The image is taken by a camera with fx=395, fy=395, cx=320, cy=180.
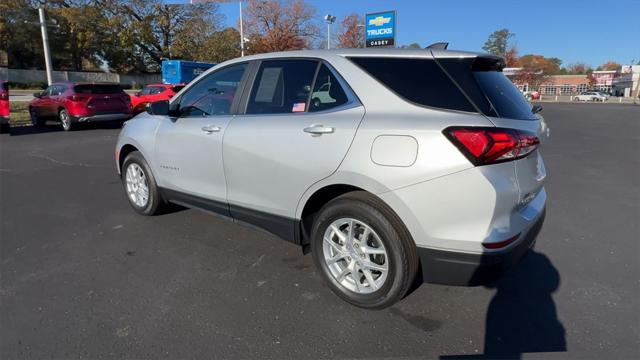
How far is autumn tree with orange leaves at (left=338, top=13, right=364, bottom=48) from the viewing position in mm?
44938

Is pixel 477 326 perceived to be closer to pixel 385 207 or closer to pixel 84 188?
pixel 385 207

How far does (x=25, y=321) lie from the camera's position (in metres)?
2.58

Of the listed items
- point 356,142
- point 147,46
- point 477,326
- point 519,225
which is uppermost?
point 147,46

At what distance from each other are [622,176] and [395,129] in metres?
6.21

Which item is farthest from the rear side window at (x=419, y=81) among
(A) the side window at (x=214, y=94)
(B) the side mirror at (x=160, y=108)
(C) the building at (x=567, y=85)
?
(C) the building at (x=567, y=85)

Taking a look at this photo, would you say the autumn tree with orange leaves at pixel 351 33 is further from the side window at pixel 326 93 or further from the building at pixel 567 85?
the building at pixel 567 85

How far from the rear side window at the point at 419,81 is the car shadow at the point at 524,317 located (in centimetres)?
140

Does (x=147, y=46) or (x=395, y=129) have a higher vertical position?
(x=147, y=46)

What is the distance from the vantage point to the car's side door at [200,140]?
3.45m

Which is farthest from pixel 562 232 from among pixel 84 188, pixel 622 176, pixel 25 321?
pixel 84 188

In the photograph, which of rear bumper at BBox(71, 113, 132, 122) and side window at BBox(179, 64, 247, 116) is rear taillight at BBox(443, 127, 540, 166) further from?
rear bumper at BBox(71, 113, 132, 122)

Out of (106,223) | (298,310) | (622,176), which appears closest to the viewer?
(298,310)

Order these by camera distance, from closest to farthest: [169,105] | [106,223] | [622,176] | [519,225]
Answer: [519,225] → [169,105] → [106,223] → [622,176]

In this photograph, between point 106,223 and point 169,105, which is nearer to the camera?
point 169,105
